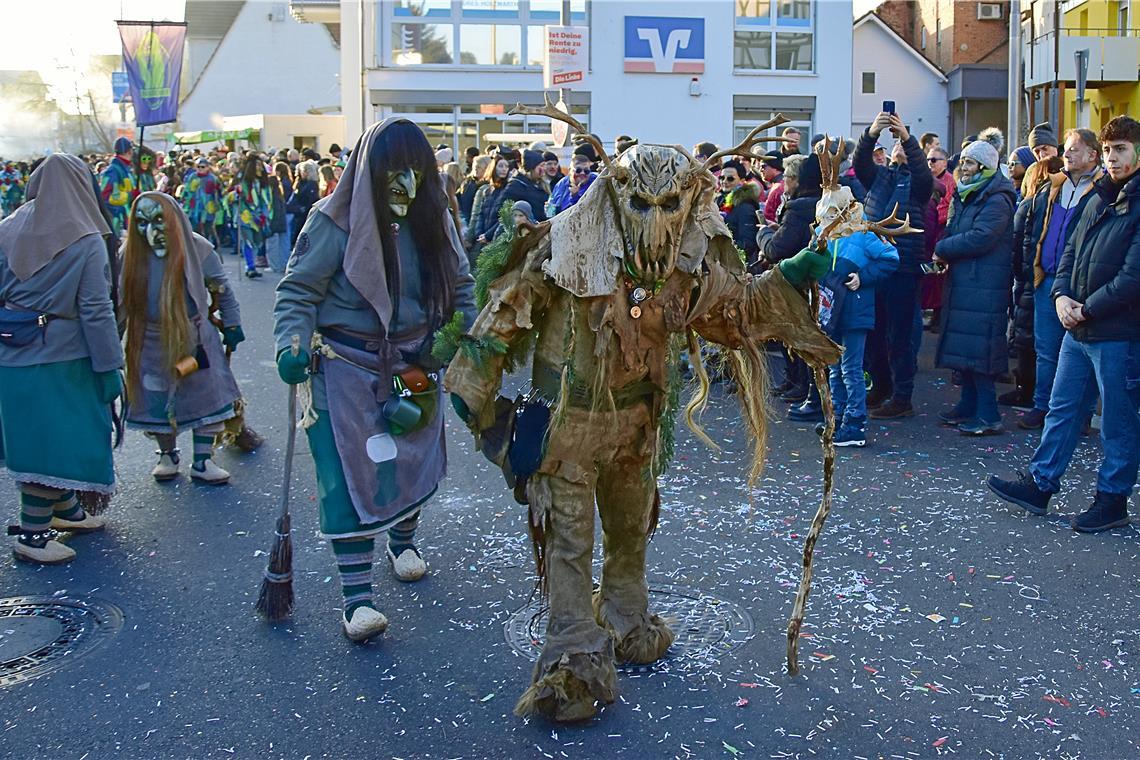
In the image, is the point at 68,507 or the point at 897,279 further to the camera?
the point at 897,279

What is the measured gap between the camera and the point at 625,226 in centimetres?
387

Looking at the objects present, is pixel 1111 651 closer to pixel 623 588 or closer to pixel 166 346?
pixel 623 588

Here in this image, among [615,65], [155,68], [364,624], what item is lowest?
[364,624]

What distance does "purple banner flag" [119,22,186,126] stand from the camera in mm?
12891

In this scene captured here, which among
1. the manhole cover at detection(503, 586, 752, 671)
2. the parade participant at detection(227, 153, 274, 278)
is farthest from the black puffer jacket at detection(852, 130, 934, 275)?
the parade participant at detection(227, 153, 274, 278)

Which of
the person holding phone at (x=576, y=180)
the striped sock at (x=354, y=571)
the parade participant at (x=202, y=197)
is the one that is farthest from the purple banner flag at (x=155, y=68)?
the striped sock at (x=354, y=571)

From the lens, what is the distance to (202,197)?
2230 centimetres

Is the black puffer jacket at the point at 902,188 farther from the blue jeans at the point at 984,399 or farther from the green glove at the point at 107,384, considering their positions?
the green glove at the point at 107,384

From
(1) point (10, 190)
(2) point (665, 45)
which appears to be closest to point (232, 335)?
(2) point (665, 45)

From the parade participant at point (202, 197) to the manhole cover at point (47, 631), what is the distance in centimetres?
1762

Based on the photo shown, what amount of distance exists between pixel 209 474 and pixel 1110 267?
5.27m

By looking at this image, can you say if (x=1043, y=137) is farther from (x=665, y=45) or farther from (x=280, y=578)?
(x=665, y=45)

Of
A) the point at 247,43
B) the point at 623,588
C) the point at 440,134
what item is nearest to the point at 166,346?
the point at 623,588

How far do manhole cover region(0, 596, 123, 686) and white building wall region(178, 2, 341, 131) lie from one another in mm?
41999
